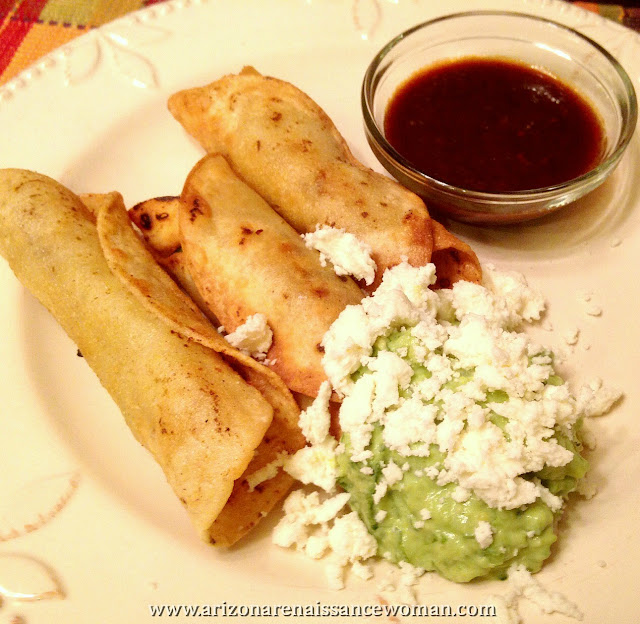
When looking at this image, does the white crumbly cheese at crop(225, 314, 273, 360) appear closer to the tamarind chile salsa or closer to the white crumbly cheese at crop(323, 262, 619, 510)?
the white crumbly cheese at crop(323, 262, 619, 510)

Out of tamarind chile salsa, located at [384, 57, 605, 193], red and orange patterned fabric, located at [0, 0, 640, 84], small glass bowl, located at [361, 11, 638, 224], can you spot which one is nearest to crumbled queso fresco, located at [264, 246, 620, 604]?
small glass bowl, located at [361, 11, 638, 224]

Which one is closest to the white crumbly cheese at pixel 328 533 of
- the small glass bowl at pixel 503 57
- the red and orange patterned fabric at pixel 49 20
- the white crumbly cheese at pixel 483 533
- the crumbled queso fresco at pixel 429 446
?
the crumbled queso fresco at pixel 429 446

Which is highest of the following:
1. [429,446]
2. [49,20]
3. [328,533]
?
[49,20]

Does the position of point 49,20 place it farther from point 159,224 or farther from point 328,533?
point 328,533

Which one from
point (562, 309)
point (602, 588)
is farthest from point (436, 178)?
point (602, 588)

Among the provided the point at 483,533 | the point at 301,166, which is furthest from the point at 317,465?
the point at 301,166

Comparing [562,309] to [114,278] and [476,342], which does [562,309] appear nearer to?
[476,342]
